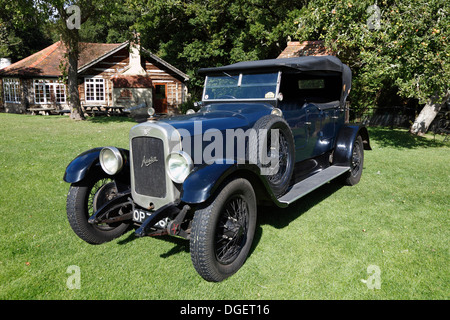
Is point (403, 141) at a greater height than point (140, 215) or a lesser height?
lesser

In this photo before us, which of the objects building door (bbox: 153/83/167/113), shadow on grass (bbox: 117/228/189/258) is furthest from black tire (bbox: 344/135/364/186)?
building door (bbox: 153/83/167/113)

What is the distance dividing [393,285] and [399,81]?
26.1 ft

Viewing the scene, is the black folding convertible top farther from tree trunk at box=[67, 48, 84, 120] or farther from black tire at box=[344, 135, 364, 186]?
tree trunk at box=[67, 48, 84, 120]

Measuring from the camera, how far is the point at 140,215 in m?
3.45

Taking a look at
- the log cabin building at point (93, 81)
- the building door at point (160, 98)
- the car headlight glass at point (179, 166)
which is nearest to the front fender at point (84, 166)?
the car headlight glass at point (179, 166)

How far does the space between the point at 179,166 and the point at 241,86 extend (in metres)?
2.11

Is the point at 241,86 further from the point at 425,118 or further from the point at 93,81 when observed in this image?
the point at 93,81

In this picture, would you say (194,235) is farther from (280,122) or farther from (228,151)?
(280,122)

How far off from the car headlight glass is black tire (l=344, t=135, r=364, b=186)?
3.91 m

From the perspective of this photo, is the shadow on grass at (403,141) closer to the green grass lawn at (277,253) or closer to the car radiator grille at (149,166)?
the green grass lawn at (277,253)

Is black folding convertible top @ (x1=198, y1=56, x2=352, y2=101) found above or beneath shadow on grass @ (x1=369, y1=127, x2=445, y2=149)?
above

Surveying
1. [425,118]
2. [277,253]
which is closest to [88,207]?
[277,253]

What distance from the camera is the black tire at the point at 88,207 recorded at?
356cm

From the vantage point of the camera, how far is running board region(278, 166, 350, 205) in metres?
3.96
